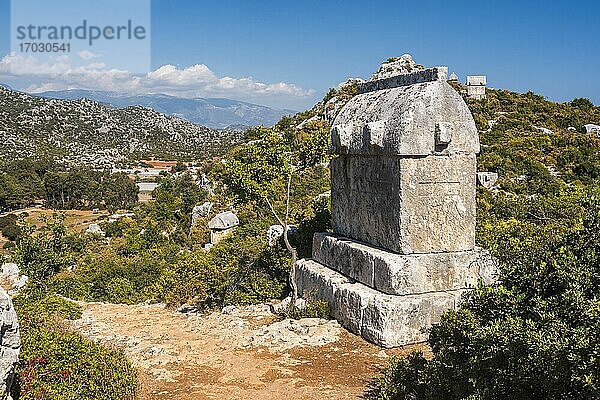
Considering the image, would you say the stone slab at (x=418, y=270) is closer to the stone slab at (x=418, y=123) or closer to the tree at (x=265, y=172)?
the stone slab at (x=418, y=123)

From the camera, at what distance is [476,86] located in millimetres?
38406

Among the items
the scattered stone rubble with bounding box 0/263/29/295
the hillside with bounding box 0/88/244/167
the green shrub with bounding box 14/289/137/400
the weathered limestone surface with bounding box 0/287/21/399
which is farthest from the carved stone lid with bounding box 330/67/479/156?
the hillside with bounding box 0/88/244/167

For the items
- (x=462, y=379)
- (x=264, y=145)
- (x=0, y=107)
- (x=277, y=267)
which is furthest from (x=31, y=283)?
(x=0, y=107)

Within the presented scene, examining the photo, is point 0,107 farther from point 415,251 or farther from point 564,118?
point 415,251

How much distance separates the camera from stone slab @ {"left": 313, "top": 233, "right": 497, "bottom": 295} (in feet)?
22.0

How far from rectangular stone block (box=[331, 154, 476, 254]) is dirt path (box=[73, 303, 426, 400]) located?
1325 millimetres

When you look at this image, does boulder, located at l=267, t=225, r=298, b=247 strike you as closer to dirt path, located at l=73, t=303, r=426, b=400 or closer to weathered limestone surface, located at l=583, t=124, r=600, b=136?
dirt path, located at l=73, t=303, r=426, b=400

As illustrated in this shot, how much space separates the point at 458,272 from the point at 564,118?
30446 mm

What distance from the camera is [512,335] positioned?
356cm

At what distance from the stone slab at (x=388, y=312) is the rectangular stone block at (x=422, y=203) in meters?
0.58

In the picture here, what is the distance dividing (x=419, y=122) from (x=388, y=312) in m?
2.20

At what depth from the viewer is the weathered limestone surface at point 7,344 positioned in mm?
4012

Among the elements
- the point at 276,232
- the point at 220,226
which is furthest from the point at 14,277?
the point at 276,232

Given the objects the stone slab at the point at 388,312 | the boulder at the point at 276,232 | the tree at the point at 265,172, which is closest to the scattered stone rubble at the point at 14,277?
the boulder at the point at 276,232
